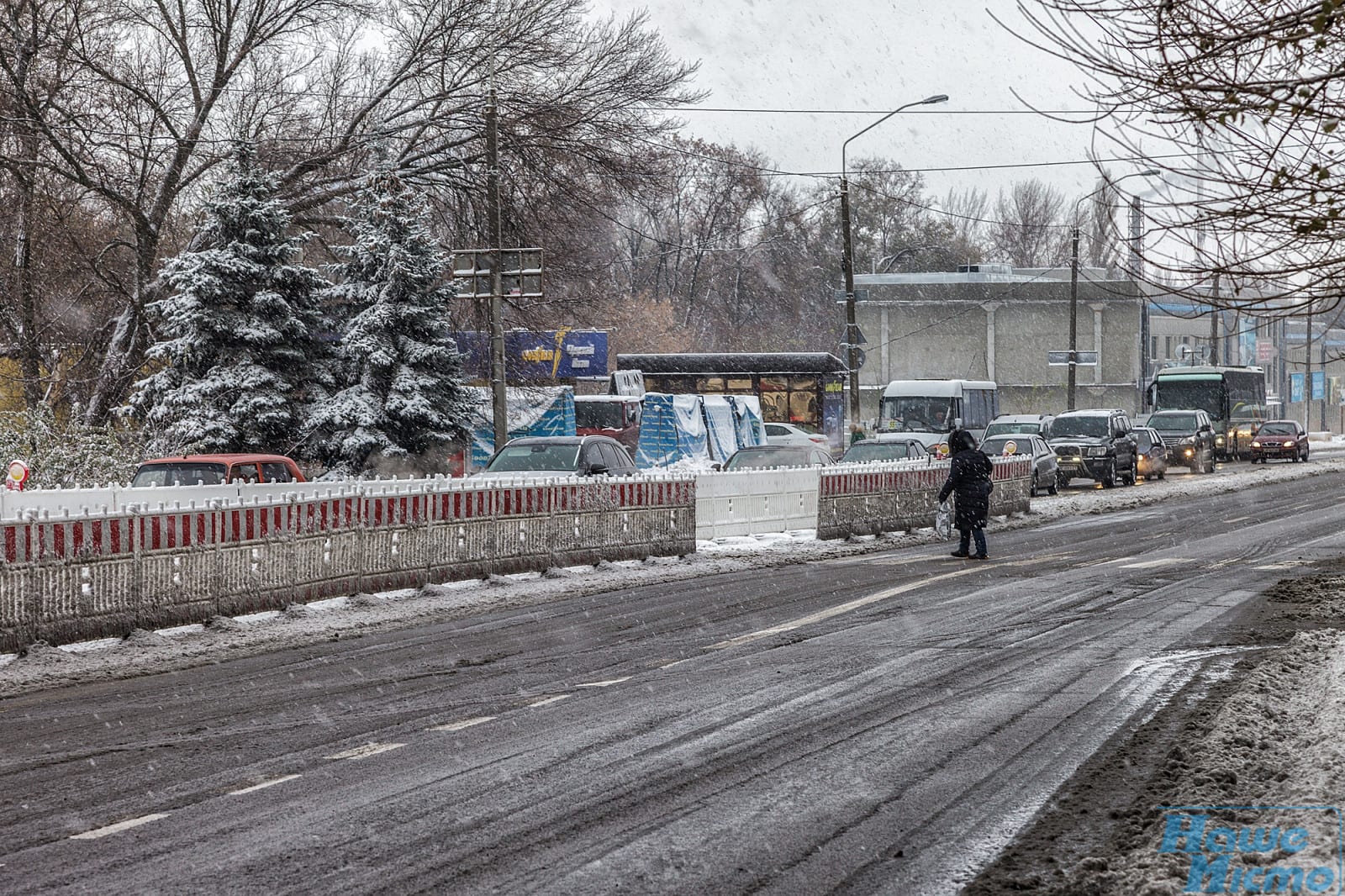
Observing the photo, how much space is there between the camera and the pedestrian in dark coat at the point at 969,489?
1969 centimetres

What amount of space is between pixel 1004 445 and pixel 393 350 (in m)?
15.4

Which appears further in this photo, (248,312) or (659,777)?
(248,312)

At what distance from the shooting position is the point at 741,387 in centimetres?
4903

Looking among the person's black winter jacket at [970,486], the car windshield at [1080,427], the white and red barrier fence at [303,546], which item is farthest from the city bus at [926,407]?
the white and red barrier fence at [303,546]

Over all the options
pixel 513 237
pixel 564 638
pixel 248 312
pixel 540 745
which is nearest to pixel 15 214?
pixel 248 312

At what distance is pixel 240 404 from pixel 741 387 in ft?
75.7

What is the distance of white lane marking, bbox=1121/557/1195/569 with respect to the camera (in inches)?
710

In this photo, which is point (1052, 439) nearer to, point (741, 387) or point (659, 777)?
point (741, 387)

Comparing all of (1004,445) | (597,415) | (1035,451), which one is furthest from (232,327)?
(1035,451)

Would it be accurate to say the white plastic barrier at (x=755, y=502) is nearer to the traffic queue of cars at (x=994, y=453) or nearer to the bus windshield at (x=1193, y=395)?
the traffic queue of cars at (x=994, y=453)

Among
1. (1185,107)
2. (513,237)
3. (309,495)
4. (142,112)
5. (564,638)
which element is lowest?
(564,638)

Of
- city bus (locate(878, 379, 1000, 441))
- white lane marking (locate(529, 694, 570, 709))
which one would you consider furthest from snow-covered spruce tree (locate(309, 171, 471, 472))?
white lane marking (locate(529, 694, 570, 709))

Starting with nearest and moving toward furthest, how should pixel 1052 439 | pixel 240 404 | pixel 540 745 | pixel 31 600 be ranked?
pixel 540 745 → pixel 31 600 → pixel 240 404 → pixel 1052 439

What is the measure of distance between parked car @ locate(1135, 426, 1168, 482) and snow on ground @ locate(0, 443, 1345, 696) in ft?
54.7
